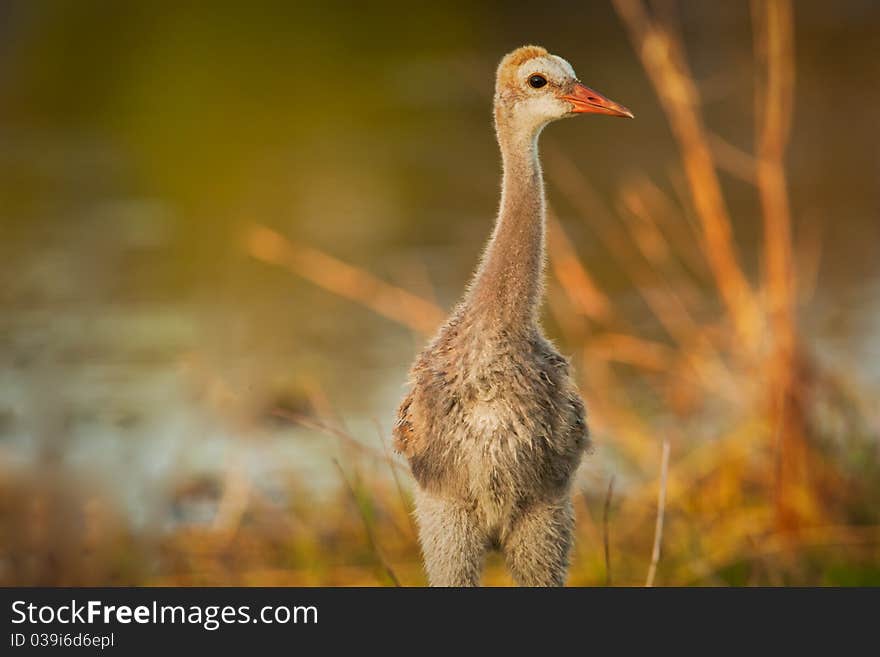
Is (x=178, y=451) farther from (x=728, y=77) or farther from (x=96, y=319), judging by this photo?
(x=728, y=77)

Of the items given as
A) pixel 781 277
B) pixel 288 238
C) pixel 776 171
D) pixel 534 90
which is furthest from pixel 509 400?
pixel 288 238

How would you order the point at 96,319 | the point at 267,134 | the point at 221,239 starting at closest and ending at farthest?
the point at 96,319 < the point at 221,239 < the point at 267,134

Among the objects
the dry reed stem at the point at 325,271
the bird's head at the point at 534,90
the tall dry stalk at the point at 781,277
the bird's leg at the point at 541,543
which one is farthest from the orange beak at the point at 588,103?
the dry reed stem at the point at 325,271

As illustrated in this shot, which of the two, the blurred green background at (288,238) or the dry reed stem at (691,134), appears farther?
the blurred green background at (288,238)

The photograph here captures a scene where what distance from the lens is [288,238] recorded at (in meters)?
15.2

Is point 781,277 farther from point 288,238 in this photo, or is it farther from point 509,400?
point 288,238

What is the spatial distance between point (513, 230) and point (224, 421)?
649 centimetres

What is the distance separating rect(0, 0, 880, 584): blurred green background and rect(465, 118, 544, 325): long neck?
628 mm

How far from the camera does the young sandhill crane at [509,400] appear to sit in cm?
360

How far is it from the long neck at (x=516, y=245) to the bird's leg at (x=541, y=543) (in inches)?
20.4

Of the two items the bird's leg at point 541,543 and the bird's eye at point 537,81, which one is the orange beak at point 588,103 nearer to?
the bird's eye at point 537,81

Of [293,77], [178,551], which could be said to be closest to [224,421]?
[178,551]

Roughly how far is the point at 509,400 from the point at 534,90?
31.5 inches

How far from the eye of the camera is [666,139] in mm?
18719
